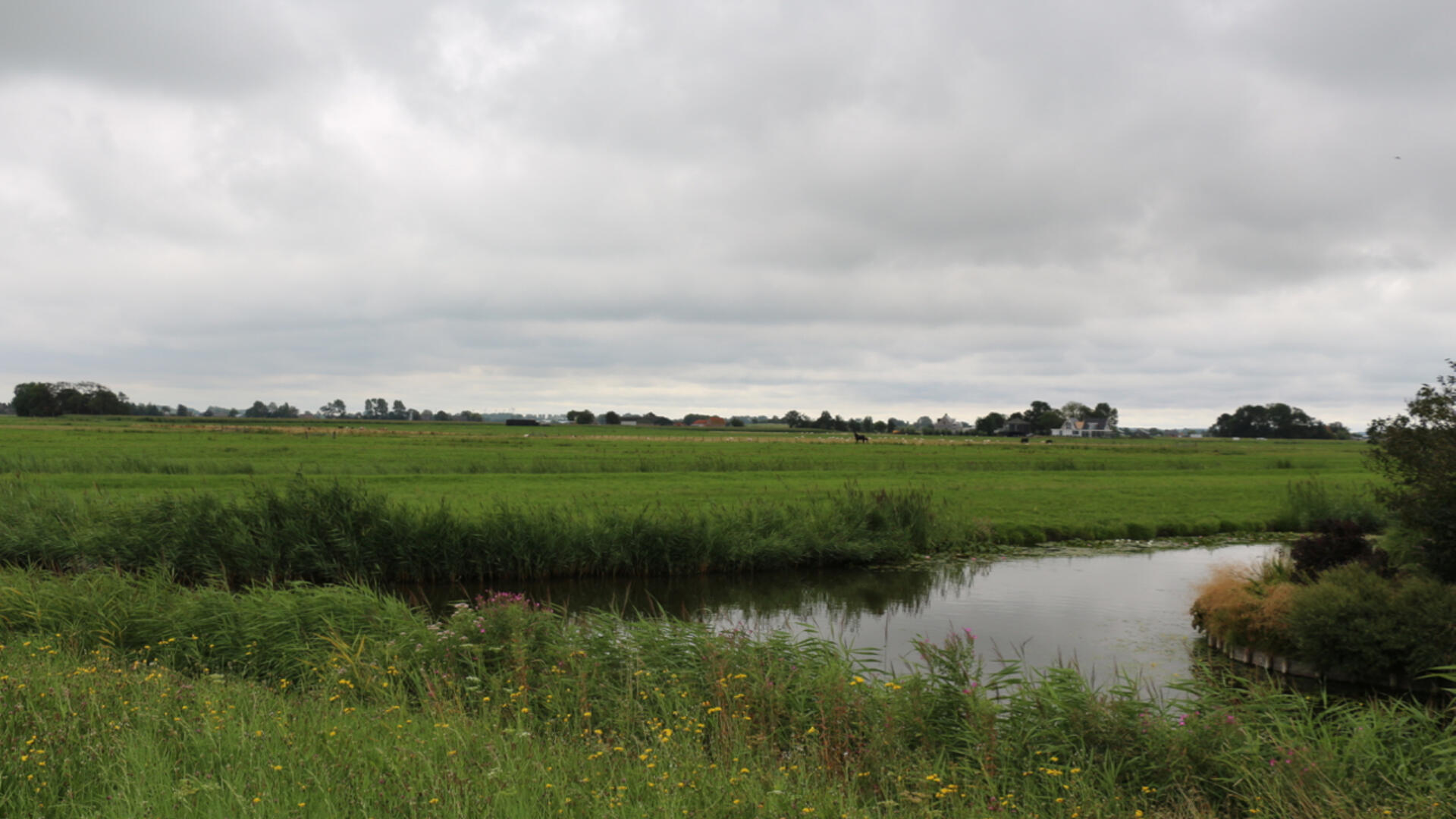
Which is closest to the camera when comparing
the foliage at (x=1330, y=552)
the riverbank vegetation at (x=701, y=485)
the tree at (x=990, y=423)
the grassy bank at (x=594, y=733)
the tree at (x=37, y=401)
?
the grassy bank at (x=594, y=733)

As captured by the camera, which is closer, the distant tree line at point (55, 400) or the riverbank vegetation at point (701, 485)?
the riverbank vegetation at point (701, 485)

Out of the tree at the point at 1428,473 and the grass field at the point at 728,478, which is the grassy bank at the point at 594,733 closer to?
the tree at the point at 1428,473

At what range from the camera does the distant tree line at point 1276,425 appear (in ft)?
566

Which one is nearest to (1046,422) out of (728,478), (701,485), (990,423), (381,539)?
(990,423)

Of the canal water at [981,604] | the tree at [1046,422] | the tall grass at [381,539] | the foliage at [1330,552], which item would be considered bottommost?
the canal water at [981,604]

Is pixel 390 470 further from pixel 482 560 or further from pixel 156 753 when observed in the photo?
pixel 156 753

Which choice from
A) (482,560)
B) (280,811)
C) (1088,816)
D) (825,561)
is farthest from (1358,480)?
(280,811)

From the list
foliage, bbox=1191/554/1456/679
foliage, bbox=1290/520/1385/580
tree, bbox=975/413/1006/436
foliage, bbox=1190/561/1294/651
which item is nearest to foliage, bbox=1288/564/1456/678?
foliage, bbox=1191/554/1456/679

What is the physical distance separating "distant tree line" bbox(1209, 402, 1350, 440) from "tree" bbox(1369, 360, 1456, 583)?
18825 cm

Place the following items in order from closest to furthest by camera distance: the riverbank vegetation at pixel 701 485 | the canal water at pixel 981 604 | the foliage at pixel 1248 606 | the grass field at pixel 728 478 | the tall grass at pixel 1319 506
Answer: the foliage at pixel 1248 606 → the canal water at pixel 981 604 → the riverbank vegetation at pixel 701 485 → the grass field at pixel 728 478 → the tall grass at pixel 1319 506

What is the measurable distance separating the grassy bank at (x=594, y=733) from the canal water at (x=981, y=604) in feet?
8.74

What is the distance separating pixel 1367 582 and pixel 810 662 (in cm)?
850

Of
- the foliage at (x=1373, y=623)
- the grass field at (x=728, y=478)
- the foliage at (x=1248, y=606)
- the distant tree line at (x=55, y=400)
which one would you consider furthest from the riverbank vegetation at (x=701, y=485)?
the distant tree line at (x=55, y=400)

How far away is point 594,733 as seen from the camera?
771cm
